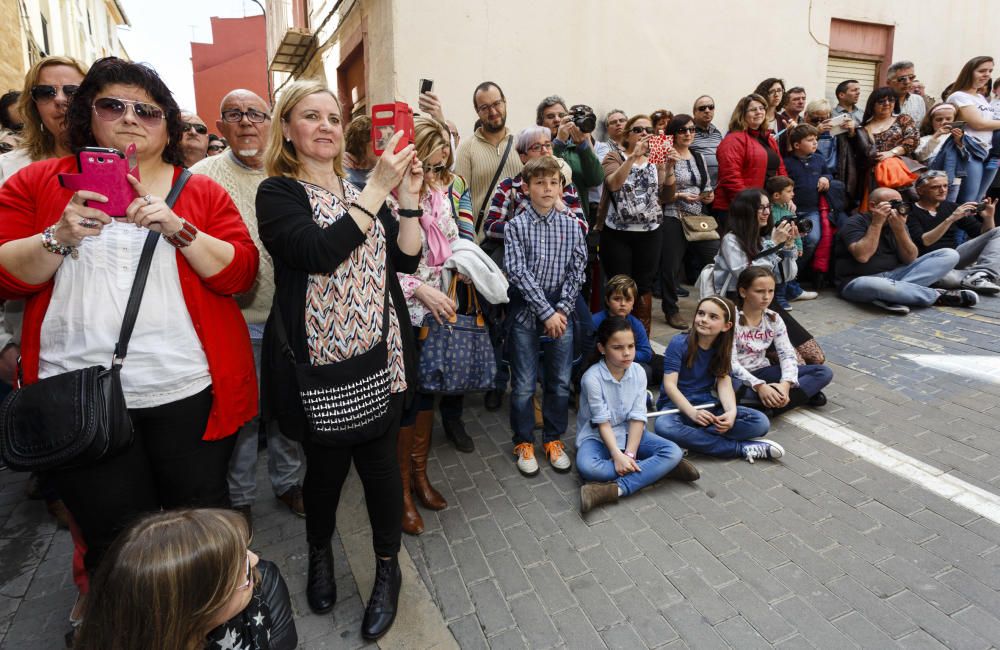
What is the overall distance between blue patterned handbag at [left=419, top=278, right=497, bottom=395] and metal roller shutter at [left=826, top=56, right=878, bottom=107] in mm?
8651

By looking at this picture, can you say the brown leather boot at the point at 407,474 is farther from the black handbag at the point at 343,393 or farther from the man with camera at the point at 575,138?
the man with camera at the point at 575,138

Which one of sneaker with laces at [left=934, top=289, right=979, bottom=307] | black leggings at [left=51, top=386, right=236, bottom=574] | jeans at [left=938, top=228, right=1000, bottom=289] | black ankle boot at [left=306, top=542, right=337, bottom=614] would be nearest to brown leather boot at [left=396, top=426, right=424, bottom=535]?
black ankle boot at [left=306, top=542, right=337, bottom=614]

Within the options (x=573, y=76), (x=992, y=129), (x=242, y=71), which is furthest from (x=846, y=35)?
(x=242, y=71)

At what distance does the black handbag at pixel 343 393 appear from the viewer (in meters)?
1.98

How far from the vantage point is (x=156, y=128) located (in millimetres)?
1841

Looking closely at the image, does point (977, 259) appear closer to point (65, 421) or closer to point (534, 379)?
point (534, 379)

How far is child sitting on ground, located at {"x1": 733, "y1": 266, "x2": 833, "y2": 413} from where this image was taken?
12.8ft

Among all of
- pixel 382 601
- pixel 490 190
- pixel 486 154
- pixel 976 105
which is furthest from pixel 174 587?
pixel 976 105

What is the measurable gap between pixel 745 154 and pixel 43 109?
5.79 meters

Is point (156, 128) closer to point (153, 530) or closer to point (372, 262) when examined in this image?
point (372, 262)

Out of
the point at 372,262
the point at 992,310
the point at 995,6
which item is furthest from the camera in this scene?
the point at 995,6

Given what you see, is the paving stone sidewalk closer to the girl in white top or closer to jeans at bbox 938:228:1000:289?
jeans at bbox 938:228:1000:289

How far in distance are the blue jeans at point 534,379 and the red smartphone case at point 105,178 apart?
7.60ft

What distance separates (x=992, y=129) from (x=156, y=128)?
893cm
